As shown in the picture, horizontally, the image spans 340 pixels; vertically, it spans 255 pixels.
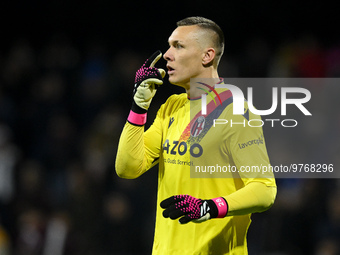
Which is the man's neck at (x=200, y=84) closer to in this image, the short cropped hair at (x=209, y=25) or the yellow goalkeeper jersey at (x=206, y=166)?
the yellow goalkeeper jersey at (x=206, y=166)

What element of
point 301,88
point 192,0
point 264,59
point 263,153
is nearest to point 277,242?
point 301,88

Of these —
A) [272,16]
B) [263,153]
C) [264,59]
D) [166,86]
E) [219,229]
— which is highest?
[272,16]

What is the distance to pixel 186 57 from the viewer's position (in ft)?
10.5

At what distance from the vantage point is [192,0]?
24.5 ft

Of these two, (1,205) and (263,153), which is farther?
(1,205)

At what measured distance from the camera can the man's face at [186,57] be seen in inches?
126

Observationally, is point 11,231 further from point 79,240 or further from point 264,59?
point 264,59

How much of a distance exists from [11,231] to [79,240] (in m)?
0.96

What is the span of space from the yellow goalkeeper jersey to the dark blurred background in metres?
2.67

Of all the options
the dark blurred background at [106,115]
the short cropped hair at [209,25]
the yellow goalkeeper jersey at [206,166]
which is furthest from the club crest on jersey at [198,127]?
the dark blurred background at [106,115]

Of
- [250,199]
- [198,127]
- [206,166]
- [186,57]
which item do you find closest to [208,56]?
[186,57]

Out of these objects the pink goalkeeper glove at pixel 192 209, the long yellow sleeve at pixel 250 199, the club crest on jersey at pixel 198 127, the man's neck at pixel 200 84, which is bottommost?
the pink goalkeeper glove at pixel 192 209

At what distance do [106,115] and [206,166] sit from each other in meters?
4.02

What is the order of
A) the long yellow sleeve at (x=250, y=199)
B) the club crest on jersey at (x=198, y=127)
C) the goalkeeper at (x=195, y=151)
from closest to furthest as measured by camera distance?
the long yellow sleeve at (x=250, y=199)
the goalkeeper at (x=195, y=151)
the club crest on jersey at (x=198, y=127)
